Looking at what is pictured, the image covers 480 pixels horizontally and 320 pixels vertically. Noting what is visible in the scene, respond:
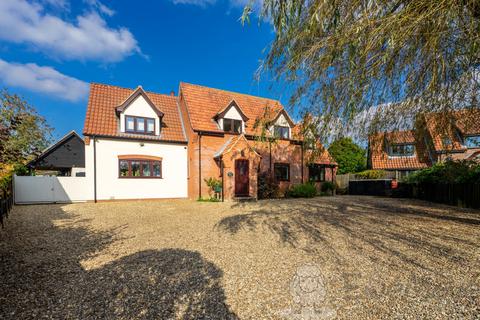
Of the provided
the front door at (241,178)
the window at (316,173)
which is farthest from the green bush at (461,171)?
the front door at (241,178)

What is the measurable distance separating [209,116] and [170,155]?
4033 mm

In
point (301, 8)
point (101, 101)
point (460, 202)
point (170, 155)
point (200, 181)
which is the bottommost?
point (460, 202)

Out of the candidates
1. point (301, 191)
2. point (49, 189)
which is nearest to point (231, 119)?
point (301, 191)

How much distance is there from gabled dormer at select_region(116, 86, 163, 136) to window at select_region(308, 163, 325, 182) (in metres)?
13.1

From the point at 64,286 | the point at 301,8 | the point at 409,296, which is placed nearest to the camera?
the point at 409,296

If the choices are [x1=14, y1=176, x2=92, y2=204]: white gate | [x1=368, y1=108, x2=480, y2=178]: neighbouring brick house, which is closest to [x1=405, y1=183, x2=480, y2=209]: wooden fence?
[x1=368, y1=108, x2=480, y2=178]: neighbouring brick house

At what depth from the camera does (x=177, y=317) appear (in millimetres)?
2854

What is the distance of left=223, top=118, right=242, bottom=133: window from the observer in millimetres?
17438

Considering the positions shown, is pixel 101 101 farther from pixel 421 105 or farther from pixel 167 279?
pixel 421 105

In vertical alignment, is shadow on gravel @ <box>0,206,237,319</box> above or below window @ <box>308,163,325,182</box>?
below

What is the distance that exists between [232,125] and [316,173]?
9235 millimetres

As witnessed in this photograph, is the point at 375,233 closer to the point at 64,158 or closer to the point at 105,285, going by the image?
the point at 105,285

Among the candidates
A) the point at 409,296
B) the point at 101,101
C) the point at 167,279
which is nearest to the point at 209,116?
the point at 101,101
